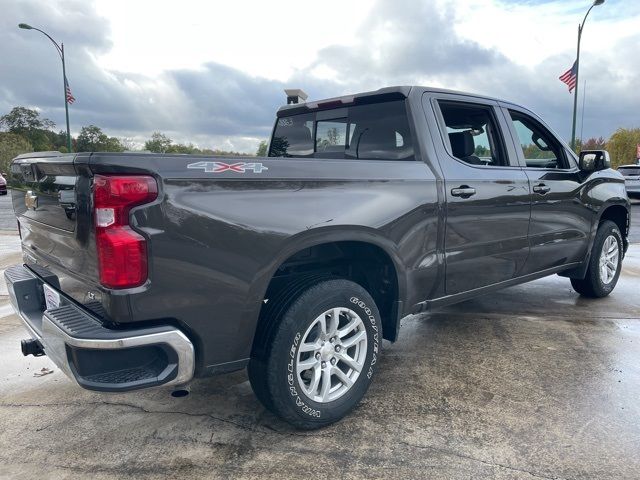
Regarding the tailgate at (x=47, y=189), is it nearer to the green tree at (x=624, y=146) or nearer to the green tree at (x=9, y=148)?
the green tree at (x=9, y=148)

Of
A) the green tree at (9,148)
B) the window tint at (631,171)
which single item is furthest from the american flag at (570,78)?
the green tree at (9,148)

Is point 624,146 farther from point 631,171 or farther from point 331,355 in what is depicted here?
point 331,355

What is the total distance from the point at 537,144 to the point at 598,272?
5.23ft

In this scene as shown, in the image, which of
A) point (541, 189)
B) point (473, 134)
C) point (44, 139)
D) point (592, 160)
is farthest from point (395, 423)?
point (44, 139)

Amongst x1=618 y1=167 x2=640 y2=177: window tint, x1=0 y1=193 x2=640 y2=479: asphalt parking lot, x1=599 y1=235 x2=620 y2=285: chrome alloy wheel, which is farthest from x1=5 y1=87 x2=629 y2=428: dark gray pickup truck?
x1=618 y1=167 x2=640 y2=177: window tint

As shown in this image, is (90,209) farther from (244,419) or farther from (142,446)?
(244,419)

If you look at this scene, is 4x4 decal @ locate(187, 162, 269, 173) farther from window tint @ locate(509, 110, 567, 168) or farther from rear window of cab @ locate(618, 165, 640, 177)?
rear window of cab @ locate(618, 165, 640, 177)

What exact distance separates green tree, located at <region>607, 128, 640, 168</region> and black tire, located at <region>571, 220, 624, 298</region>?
4740 centimetres

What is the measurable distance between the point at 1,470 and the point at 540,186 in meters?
3.94

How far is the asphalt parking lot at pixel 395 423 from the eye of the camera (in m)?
2.41

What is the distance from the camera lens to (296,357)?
255 centimetres

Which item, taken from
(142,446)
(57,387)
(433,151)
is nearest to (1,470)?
(142,446)

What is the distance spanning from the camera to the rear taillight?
2018 millimetres

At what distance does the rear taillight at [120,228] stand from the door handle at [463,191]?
1973 mm
